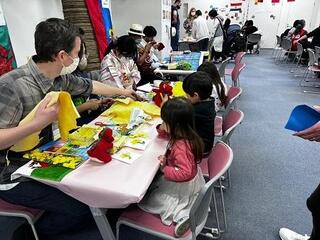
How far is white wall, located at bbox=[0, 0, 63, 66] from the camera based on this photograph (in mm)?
2385

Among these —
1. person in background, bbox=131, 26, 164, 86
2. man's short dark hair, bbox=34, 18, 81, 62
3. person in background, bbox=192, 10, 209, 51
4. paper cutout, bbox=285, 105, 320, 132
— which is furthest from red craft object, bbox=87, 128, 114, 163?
person in background, bbox=192, 10, 209, 51

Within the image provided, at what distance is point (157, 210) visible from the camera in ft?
4.27

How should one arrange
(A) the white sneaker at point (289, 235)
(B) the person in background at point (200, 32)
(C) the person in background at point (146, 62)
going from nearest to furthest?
1. (A) the white sneaker at point (289, 235)
2. (C) the person in background at point (146, 62)
3. (B) the person in background at point (200, 32)

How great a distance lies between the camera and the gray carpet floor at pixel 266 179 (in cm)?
181

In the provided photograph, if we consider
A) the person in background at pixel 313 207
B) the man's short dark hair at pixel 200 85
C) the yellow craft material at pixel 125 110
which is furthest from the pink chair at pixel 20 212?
the person in background at pixel 313 207

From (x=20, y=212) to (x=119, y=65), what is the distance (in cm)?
174

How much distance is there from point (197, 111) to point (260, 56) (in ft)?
26.7

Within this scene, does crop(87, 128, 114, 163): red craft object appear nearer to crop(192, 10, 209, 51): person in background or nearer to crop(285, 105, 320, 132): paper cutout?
crop(285, 105, 320, 132): paper cutout

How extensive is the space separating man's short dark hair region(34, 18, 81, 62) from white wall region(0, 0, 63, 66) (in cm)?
131

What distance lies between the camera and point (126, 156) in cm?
132

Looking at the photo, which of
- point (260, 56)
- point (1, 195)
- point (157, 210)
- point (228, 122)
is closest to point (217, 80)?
point (228, 122)

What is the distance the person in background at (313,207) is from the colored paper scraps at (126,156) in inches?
29.5

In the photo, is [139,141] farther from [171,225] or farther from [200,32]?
[200,32]

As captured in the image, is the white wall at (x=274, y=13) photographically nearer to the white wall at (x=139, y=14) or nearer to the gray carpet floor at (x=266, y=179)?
the white wall at (x=139, y=14)
